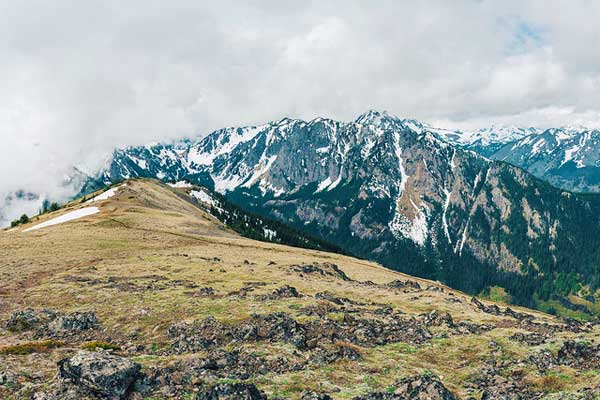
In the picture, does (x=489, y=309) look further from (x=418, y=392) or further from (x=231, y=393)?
(x=231, y=393)

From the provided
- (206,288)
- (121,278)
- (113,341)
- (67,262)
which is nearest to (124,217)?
(67,262)

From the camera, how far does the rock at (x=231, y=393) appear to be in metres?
20.9

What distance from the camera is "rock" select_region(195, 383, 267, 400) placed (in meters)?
20.9

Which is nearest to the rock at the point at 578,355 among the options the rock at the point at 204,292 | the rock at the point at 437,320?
the rock at the point at 437,320

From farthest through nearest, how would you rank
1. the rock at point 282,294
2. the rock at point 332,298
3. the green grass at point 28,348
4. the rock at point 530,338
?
the rock at point 332,298 < the rock at point 282,294 < the rock at point 530,338 < the green grass at point 28,348

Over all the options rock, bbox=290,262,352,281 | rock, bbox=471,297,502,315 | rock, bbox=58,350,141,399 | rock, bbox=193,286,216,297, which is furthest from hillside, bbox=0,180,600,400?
rock, bbox=290,262,352,281

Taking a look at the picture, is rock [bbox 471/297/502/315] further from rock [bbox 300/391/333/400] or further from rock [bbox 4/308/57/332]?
rock [bbox 4/308/57/332]

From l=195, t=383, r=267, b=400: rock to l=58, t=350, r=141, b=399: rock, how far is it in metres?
3.98

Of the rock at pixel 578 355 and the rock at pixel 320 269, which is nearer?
the rock at pixel 578 355

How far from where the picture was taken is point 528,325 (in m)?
40.6

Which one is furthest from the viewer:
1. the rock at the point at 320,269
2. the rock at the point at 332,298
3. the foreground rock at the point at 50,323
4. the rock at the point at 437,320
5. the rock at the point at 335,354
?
the rock at the point at 320,269

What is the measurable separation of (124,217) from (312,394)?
355 feet

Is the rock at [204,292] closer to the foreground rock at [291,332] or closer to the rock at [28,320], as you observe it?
the foreground rock at [291,332]

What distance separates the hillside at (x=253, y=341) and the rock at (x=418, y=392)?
0.08 metres
